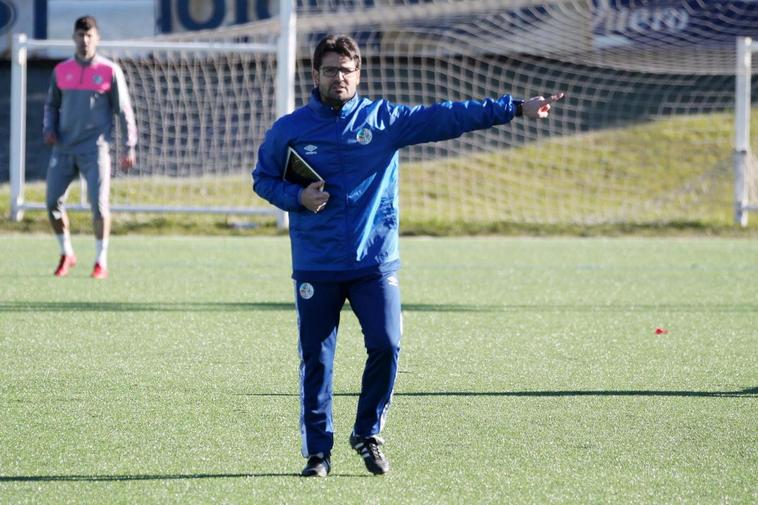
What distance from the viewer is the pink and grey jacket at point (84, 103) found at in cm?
1165

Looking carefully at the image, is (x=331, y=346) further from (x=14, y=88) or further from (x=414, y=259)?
(x=14, y=88)

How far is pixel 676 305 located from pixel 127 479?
652 cm

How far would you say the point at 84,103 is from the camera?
11.7m

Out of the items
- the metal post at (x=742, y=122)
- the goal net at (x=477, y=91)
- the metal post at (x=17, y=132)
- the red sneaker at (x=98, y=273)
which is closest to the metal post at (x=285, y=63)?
the goal net at (x=477, y=91)

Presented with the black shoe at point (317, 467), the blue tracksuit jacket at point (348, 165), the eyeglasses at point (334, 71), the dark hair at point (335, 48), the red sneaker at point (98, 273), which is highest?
the dark hair at point (335, 48)

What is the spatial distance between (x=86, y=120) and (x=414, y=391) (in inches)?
230

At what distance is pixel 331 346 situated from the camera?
5.29 m

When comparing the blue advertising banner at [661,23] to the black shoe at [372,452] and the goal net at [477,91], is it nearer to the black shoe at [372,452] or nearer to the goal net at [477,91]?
the goal net at [477,91]

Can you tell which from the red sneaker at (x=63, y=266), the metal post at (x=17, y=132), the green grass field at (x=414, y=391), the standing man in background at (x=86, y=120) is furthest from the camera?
the metal post at (x=17, y=132)

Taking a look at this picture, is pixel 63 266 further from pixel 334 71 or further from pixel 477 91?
pixel 477 91

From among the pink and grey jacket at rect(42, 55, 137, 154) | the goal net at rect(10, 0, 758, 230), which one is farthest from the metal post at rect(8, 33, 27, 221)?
the pink and grey jacket at rect(42, 55, 137, 154)

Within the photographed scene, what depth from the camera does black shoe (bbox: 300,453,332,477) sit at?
5.07 m

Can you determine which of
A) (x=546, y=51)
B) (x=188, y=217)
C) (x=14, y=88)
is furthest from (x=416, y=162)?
(x=14, y=88)

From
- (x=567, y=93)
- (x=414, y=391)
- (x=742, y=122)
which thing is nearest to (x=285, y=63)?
(x=742, y=122)
